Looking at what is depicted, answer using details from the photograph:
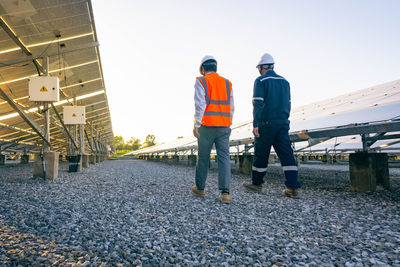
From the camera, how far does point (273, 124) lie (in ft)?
11.3

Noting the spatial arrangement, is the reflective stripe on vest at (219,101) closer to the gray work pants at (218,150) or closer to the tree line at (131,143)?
the gray work pants at (218,150)

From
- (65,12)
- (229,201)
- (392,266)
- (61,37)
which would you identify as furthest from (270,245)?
(61,37)

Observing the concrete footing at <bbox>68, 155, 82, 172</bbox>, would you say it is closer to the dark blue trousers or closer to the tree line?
the dark blue trousers

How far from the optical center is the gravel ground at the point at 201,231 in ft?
5.42

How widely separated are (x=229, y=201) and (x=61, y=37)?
611 cm

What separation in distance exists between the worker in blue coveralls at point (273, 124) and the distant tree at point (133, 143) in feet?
355

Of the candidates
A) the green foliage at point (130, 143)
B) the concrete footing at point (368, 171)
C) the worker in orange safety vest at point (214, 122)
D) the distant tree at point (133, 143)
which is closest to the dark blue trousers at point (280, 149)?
the worker in orange safety vest at point (214, 122)

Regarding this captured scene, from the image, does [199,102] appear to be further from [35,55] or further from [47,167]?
[35,55]

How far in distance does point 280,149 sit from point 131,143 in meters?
113

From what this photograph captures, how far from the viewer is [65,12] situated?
5.52m

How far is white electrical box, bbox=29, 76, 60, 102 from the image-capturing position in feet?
18.7

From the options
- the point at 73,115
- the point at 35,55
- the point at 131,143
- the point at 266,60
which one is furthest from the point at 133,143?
the point at 266,60

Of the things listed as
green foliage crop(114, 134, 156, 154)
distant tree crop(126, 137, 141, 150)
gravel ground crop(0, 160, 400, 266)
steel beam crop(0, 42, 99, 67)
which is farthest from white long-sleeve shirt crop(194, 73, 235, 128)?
distant tree crop(126, 137, 141, 150)

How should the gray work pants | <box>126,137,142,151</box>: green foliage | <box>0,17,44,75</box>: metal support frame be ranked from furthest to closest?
<box>126,137,142,151</box>: green foliage
<box>0,17,44,75</box>: metal support frame
the gray work pants
